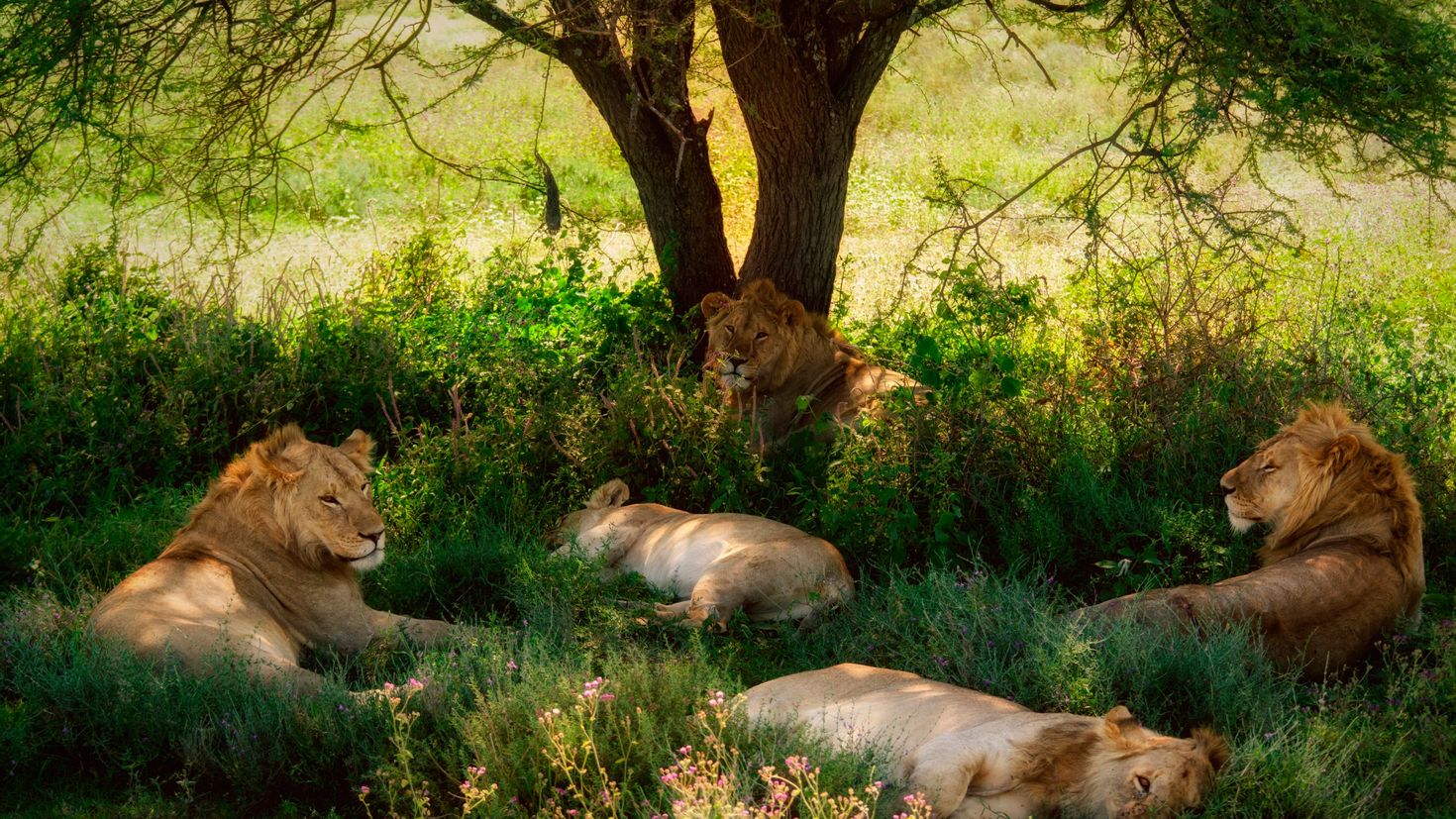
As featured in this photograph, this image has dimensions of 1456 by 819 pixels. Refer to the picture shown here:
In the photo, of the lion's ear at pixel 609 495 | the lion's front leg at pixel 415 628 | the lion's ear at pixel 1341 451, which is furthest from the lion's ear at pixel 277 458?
the lion's ear at pixel 1341 451

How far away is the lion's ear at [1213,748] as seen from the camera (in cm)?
420

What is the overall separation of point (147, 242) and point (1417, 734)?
12.8 m

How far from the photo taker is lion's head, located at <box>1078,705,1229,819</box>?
398cm

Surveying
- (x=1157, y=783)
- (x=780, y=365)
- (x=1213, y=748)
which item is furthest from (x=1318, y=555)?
(x=780, y=365)

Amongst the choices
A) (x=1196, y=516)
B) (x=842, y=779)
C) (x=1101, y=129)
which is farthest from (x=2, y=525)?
(x=1101, y=129)

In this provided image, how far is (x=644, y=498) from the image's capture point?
7.75 meters

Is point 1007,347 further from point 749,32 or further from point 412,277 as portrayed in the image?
point 412,277

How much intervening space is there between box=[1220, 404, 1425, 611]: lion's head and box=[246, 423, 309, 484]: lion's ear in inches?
159

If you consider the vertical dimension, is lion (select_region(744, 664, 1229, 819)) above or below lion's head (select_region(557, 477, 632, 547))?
below

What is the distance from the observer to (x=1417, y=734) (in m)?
Answer: 5.02

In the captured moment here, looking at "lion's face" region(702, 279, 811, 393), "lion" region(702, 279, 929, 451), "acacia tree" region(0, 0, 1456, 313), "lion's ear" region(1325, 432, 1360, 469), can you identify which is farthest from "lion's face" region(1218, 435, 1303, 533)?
"lion's face" region(702, 279, 811, 393)

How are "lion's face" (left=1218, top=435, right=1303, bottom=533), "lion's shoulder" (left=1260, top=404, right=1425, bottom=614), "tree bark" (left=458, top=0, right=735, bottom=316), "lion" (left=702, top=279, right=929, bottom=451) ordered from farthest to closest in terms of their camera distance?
"lion" (left=702, top=279, right=929, bottom=451)
"tree bark" (left=458, top=0, right=735, bottom=316)
"lion's face" (left=1218, top=435, right=1303, bottom=533)
"lion's shoulder" (left=1260, top=404, right=1425, bottom=614)

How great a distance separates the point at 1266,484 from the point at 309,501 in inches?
162

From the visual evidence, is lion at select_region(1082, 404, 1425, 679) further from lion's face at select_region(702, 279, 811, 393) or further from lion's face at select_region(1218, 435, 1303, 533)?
lion's face at select_region(702, 279, 811, 393)
